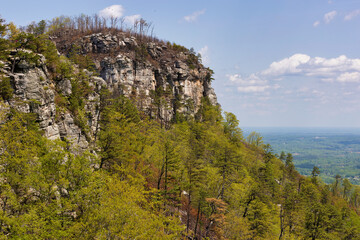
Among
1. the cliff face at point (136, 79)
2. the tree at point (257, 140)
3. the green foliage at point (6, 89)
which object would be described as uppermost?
the cliff face at point (136, 79)

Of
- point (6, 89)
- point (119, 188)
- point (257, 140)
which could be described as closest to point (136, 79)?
point (257, 140)

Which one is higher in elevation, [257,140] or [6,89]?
[6,89]

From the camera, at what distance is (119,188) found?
24109 mm

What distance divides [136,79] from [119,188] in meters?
79.6

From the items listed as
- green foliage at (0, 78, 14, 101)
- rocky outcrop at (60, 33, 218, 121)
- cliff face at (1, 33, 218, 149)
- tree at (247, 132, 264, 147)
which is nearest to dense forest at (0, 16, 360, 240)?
green foliage at (0, 78, 14, 101)

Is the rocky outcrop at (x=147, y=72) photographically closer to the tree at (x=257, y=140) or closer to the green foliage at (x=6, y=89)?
the tree at (x=257, y=140)

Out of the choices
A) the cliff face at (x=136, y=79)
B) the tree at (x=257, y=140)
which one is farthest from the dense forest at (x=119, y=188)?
the tree at (x=257, y=140)

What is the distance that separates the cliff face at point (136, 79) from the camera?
40875 millimetres

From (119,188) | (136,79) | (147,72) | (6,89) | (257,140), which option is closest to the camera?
(119,188)

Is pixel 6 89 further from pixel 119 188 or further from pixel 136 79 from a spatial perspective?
pixel 136 79

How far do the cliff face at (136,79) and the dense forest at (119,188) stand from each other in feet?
7.87

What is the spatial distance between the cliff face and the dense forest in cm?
240

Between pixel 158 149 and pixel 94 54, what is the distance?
8035cm

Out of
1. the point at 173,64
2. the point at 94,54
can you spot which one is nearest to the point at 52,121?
the point at 94,54
